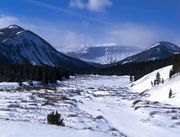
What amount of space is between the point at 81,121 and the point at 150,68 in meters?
138

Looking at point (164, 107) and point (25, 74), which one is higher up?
point (25, 74)

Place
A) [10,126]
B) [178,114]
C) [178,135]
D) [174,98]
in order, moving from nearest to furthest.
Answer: [10,126]
[178,135]
[178,114]
[174,98]

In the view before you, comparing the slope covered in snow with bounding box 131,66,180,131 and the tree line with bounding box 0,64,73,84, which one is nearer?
the slope covered in snow with bounding box 131,66,180,131

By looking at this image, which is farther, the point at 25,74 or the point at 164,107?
the point at 25,74

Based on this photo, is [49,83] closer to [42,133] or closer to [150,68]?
[150,68]

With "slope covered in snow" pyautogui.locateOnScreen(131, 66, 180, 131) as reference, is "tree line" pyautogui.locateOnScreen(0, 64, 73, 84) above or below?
above

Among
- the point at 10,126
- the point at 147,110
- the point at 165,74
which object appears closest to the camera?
the point at 10,126

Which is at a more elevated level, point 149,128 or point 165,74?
point 165,74

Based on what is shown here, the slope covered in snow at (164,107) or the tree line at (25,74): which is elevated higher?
the tree line at (25,74)

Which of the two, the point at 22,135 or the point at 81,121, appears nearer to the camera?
the point at 22,135

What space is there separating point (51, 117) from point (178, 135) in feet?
40.5

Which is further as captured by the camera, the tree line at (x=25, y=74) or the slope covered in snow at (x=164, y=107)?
the tree line at (x=25, y=74)

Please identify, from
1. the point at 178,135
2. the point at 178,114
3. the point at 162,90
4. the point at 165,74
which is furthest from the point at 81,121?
the point at 165,74

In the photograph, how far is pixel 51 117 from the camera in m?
33.4
